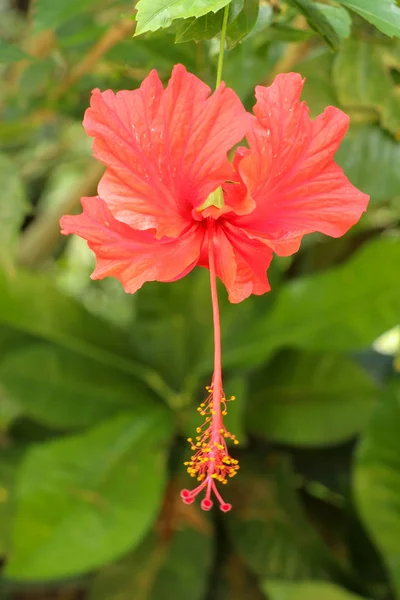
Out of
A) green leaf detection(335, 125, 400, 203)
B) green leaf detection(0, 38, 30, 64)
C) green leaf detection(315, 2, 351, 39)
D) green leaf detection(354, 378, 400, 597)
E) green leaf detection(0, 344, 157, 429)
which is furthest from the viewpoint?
green leaf detection(0, 344, 157, 429)

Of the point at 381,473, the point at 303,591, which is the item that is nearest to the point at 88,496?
the point at 303,591

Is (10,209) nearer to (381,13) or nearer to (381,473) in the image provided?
(381,13)

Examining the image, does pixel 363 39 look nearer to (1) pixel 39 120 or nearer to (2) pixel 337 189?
(2) pixel 337 189

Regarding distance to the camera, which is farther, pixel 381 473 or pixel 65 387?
pixel 65 387

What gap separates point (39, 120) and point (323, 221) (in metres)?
0.73

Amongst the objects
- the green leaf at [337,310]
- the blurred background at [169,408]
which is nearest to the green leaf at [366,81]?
the blurred background at [169,408]

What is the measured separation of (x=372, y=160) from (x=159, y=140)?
0.41 m

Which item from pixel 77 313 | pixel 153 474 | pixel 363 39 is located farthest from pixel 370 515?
pixel 363 39

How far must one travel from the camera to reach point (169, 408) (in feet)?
4.02

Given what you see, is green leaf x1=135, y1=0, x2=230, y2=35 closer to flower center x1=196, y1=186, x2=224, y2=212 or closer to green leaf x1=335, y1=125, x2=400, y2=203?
flower center x1=196, y1=186, x2=224, y2=212

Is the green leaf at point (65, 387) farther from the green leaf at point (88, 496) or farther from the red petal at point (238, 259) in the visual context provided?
the red petal at point (238, 259)

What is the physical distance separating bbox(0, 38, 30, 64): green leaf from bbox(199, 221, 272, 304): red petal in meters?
0.26

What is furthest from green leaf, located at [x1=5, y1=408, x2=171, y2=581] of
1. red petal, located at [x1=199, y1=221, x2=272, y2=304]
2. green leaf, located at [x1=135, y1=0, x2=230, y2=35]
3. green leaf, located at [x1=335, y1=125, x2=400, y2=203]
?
green leaf, located at [x1=135, y1=0, x2=230, y2=35]

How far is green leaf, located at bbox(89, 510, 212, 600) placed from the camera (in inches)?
45.1
